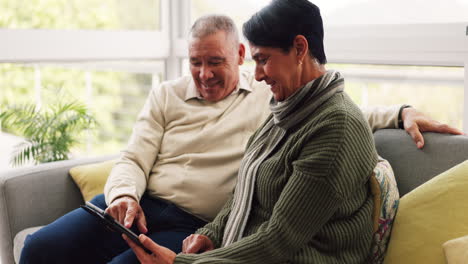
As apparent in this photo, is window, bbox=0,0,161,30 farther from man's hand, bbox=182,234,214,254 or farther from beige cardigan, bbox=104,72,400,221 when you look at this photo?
man's hand, bbox=182,234,214,254

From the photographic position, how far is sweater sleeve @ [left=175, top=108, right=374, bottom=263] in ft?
4.13

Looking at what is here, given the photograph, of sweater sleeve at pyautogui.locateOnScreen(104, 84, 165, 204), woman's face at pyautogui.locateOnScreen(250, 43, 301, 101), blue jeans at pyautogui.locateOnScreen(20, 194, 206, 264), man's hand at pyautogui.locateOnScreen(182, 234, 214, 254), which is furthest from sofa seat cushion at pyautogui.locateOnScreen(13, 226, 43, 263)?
woman's face at pyautogui.locateOnScreen(250, 43, 301, 101)

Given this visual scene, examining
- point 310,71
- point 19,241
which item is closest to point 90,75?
point 19,241

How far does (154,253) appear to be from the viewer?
1469mm

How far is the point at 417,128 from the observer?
171 cm

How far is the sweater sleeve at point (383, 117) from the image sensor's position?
1822mm

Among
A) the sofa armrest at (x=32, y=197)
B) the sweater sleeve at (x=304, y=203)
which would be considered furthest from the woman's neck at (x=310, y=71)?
the sofa armrest at (x=32, y=197)

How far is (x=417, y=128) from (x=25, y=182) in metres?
1.59

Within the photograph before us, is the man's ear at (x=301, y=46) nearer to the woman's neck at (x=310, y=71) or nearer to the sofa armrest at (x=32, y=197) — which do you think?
the woman's neck at (x=310, y=71)

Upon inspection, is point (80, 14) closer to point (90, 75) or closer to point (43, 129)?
point (90, 75)

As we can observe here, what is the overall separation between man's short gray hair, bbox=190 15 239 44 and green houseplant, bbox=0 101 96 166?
1.14m

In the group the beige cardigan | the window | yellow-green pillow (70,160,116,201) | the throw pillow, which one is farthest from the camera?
the window

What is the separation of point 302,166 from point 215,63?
81 cm

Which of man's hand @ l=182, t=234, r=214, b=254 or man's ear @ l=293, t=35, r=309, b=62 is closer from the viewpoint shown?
man's ear @ l=293, t=35, r=309, b=62
